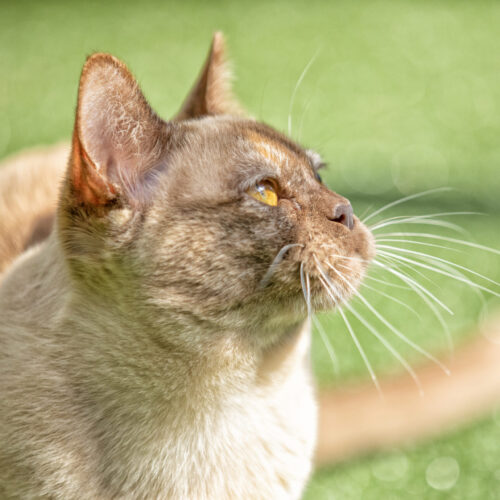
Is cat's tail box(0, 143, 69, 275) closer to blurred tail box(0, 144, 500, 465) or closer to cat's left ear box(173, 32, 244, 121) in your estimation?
blurred tail box(0, 144, 500, 465)

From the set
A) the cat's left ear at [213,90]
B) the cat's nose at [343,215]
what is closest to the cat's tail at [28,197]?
the cat's left ear at [213,90]

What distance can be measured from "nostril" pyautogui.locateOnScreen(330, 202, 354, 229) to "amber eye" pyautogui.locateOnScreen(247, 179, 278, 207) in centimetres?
12

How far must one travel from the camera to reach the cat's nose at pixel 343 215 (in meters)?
1.31

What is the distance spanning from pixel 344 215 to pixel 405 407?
0.84 m

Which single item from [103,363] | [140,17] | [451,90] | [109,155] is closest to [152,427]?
[103,363]

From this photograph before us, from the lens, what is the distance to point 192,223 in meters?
1.23

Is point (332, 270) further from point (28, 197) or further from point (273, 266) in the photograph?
point (28, 197)

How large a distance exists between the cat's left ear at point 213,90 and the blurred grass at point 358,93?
944 mm

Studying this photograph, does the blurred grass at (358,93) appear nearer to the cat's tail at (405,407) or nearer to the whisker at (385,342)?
the cat's tail at (405,407)

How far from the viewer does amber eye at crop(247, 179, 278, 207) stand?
1279 mm

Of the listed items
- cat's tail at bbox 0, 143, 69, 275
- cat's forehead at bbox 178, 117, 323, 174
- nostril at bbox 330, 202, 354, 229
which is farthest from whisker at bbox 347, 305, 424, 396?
cat's tail at bbox 0, 143, 69, 275

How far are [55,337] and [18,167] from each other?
0.94 metres

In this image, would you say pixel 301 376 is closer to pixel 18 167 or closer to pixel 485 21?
pixel 18 167

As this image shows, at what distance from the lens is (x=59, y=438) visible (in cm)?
128
